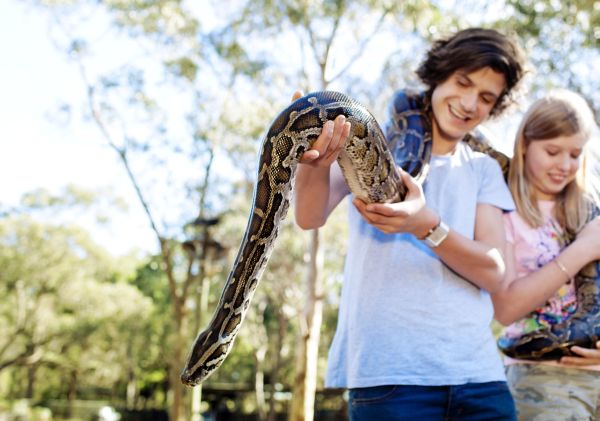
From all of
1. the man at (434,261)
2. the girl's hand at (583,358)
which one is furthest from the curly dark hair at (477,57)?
the girl's hand at (583,358)

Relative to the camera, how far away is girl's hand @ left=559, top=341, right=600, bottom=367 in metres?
3.00

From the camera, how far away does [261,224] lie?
2.62 m

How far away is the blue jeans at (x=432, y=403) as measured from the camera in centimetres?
245

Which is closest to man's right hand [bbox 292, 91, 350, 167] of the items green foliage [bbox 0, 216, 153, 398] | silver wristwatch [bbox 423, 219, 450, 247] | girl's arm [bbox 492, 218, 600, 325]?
silver wristwatch [bbox 423, 219, 450, 247]

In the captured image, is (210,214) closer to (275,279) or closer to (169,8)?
(275,279)

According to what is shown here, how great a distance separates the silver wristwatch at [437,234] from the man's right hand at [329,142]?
1.64 feet

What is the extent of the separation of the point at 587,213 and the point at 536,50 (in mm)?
13675

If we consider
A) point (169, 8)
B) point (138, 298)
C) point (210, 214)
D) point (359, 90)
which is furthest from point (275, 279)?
point (138, 298)

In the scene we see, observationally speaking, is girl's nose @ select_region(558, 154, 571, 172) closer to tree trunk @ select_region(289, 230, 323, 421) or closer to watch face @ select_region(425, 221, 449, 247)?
watch face @ select_region(425, 221, 449, 247)

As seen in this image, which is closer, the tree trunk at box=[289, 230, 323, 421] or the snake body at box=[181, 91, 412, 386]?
the snake body at box=[181, 91, 412, 386]

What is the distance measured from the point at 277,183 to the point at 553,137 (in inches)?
64.2

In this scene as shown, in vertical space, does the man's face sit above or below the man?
above

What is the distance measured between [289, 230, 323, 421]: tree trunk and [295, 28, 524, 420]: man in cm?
1323

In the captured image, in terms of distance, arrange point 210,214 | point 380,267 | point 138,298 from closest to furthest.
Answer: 1. point 380,267
2. point 210,214
3. point 138,298
